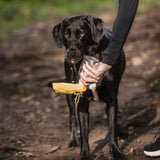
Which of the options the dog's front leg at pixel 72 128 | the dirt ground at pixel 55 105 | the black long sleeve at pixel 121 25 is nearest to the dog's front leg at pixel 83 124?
the dirt ground at pixel 55 105

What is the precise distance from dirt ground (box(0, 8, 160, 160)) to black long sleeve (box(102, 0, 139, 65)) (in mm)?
1043

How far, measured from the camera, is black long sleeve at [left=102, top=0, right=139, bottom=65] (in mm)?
2330

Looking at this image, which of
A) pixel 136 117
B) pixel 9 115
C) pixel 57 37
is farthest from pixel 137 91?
pixel 57 37

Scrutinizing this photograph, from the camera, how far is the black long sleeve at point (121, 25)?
233cm

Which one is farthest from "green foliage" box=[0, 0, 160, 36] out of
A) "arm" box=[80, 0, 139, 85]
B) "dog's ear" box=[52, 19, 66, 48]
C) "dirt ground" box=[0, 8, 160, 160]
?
"arm" box=[80, 0, 139, 85]

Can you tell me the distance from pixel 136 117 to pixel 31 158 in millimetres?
1540

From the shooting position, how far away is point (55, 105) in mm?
5480

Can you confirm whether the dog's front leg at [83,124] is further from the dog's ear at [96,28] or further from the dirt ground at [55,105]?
the dog's ear at [96,28]

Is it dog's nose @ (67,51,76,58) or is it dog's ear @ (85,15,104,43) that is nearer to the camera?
dog's nose @ (67,51,76,58)

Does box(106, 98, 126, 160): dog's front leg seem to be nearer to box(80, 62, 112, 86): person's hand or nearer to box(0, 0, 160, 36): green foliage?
box(80, 62, 112, 86): person's hand

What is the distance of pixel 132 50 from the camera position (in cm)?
827

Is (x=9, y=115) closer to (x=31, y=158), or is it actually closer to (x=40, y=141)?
(x=40, y=141)

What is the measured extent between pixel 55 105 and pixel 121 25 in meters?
3.32

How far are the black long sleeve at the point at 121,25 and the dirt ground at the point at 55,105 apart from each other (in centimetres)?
104
